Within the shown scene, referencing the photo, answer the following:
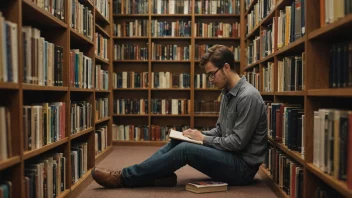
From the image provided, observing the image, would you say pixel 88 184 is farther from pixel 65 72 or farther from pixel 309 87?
pixel 309 87

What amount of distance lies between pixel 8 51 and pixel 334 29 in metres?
1.48

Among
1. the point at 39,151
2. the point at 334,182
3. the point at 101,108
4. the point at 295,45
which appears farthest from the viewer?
the point at 101,108

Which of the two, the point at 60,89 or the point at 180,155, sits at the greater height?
the point at 60,89

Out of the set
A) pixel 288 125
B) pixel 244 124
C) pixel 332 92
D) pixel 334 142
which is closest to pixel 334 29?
pixel 332 92

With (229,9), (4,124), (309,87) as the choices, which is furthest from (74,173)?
(229,9)

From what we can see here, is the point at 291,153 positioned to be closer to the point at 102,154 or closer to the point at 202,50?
the point at 102,154

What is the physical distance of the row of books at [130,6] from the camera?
5.54 meters

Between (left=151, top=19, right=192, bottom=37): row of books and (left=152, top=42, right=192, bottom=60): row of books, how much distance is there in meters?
0.17

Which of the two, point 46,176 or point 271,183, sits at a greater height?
point 46,176

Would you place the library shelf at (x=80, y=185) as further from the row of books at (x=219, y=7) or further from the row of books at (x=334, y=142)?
the row of books at (x=219, y=7)

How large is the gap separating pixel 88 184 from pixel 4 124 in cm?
156

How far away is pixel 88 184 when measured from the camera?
3.09 metres

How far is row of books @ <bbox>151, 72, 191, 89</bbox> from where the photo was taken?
5.52 metres

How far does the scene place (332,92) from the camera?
1.65 metres
